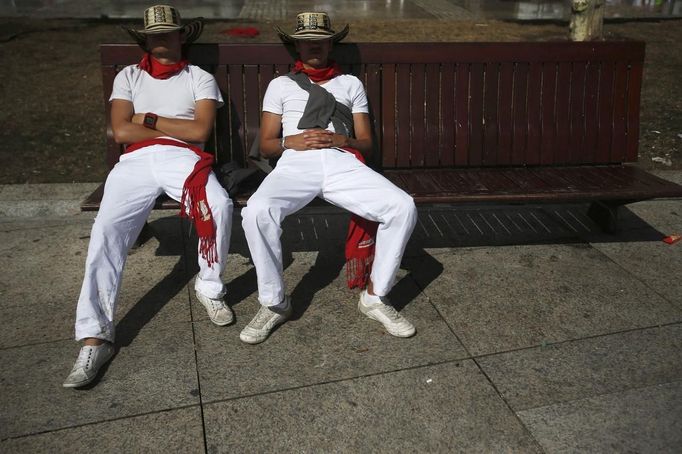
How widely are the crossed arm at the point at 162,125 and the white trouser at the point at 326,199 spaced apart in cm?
54

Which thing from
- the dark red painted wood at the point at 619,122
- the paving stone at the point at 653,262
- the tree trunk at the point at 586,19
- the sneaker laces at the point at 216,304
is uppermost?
the tree trunk at the point at 586,19

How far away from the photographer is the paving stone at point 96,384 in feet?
10.3

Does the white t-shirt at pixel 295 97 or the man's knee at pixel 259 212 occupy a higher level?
the white t-shirt at pixel 295 97

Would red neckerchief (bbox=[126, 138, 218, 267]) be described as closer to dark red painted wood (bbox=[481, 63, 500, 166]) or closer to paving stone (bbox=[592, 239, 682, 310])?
dark red painted wood (bbox=[481, 63, 500, 166])

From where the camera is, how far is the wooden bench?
4707 mm

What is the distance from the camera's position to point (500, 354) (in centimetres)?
365

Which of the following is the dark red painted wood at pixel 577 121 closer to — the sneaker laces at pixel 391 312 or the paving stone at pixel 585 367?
the paving stone at pixel 585 367

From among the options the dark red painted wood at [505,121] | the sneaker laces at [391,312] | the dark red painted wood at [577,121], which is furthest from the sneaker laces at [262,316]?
the dark red painted wood at [577,121]

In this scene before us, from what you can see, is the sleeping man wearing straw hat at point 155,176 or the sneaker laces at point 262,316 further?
the sneaker laces at point 262,316

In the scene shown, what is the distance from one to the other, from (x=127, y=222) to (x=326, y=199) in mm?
1106

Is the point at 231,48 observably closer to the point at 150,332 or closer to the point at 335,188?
the point at 335,188

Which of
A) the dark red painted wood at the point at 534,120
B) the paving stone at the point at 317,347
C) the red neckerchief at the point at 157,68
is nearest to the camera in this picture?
the paving stone at the point at 317,347

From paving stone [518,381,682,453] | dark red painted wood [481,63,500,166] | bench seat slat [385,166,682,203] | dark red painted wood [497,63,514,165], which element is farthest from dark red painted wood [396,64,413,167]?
paving stone [518,381,682,453]

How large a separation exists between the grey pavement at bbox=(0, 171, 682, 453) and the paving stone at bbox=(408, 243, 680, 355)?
0.01 meters
